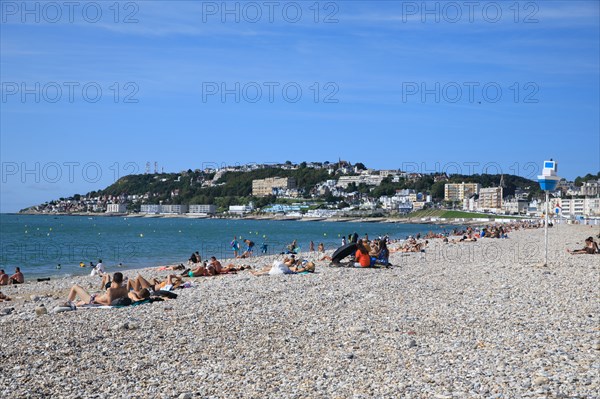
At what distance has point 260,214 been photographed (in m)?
175

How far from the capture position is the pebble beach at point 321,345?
20.3 ft

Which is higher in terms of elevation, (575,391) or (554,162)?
(554,162)

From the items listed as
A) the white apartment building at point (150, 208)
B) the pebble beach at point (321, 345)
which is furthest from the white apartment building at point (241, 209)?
the pebble beach at point (321, 345)

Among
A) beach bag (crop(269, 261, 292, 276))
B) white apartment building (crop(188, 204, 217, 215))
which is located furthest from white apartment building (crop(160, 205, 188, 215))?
beach bag (crop(269, 261, 292, 276))

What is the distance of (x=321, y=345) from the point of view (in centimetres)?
796

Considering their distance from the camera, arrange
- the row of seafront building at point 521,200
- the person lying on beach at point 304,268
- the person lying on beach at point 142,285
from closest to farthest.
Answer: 1. the person lying on beach at point 142,285
2. the person lying on beach at point 304,268
3. the row of seafront building at point 521,200

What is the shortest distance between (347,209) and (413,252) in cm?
14823

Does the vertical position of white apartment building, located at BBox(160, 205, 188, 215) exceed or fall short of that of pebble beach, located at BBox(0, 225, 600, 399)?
it falls short

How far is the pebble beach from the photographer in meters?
6.18

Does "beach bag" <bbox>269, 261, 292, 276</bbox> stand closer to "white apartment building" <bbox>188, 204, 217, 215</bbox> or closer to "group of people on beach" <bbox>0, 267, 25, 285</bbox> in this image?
"group of people on beach" <bbox>0, 267, 25, 285</bbox>

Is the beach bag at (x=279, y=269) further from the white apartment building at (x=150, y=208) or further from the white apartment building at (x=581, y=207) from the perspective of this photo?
the white apartment building at (x=150, y=208)

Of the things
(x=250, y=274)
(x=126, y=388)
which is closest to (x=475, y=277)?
(x=250, y=274)

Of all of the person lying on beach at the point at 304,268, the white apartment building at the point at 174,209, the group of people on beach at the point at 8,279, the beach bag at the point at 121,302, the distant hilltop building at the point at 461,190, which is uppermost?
the distant hilltop building at the point at 461,190

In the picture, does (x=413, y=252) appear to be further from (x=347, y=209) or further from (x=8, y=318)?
(x=347, y=209)
